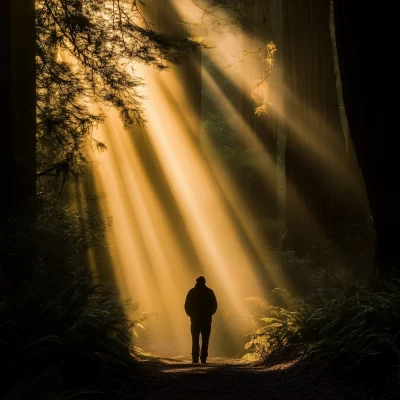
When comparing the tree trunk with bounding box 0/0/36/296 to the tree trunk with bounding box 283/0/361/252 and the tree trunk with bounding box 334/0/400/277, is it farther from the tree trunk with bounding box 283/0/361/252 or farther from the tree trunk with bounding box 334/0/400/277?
the tree trunk with bounding box 283/0/361/252

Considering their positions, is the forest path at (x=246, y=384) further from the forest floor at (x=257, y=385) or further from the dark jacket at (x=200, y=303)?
the dark jacket at (x=200, y=303)

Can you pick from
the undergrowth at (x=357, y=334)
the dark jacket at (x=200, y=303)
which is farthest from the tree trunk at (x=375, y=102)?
the dark jacket at (x=200, y=303)

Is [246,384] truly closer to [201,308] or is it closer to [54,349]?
[54,349]

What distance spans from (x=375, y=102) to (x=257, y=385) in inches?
170

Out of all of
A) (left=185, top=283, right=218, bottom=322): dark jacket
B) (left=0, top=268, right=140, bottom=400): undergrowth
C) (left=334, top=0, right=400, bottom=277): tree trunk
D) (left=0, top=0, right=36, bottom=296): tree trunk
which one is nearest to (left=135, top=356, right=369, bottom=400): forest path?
(left=0, top=268, right=140, bottom=400): undergrowth

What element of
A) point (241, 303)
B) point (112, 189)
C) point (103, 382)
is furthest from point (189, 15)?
point (103, 382)

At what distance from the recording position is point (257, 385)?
7.23 metres

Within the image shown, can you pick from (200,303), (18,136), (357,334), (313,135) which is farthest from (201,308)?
(313,135)

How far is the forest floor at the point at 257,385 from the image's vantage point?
6.25 metres

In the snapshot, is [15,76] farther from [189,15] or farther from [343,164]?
[189,15]

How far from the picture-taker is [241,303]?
63.1 ft

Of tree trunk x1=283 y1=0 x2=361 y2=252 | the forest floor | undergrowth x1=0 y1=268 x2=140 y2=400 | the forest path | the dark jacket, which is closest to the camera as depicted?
undergrowth x1=0 y1=268 x2=140 y2=400

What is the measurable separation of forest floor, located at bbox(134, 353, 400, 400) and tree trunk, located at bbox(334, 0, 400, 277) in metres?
2.22

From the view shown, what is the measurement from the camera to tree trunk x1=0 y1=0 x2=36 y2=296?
9.64 meters
